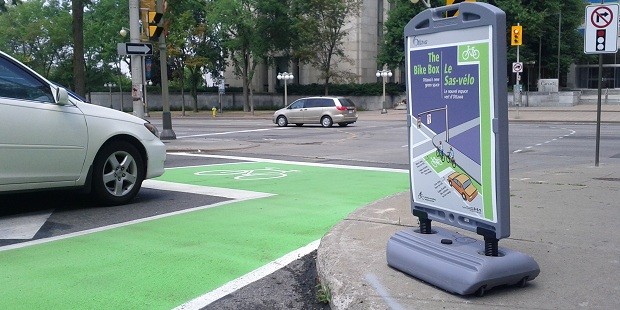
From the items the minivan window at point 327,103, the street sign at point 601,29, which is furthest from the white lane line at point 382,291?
the minivan window at point 327,103

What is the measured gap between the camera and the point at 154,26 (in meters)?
17.7

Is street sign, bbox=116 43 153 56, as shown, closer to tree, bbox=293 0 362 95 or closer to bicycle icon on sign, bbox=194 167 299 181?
bicycle icon on sign, bbox=194 167 299 181

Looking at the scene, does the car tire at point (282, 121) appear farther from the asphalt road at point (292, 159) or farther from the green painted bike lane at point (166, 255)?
the green painted bike lane at point (166, 255)

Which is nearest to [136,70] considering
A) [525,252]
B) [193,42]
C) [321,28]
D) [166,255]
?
[166,255]

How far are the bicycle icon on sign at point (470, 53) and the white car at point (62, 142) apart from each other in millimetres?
4771

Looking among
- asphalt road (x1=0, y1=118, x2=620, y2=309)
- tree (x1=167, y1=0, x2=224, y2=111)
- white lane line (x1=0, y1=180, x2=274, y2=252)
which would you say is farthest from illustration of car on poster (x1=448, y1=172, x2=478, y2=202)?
tree (x1=167, y1=0, x2=224, y2=111)

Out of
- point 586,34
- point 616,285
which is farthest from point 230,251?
point 586,34

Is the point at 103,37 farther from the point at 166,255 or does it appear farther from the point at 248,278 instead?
the point at 248,278

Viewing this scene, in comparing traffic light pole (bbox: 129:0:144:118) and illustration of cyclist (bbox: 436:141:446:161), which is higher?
traffic light pole (bbox: 129:0:144:118)

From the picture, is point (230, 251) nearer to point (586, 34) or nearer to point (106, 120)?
point (106, 120)

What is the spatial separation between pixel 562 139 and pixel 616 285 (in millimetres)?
17938

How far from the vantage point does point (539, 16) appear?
50.8m

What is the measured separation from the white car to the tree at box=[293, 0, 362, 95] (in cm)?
4321

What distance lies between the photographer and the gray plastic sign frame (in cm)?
429
